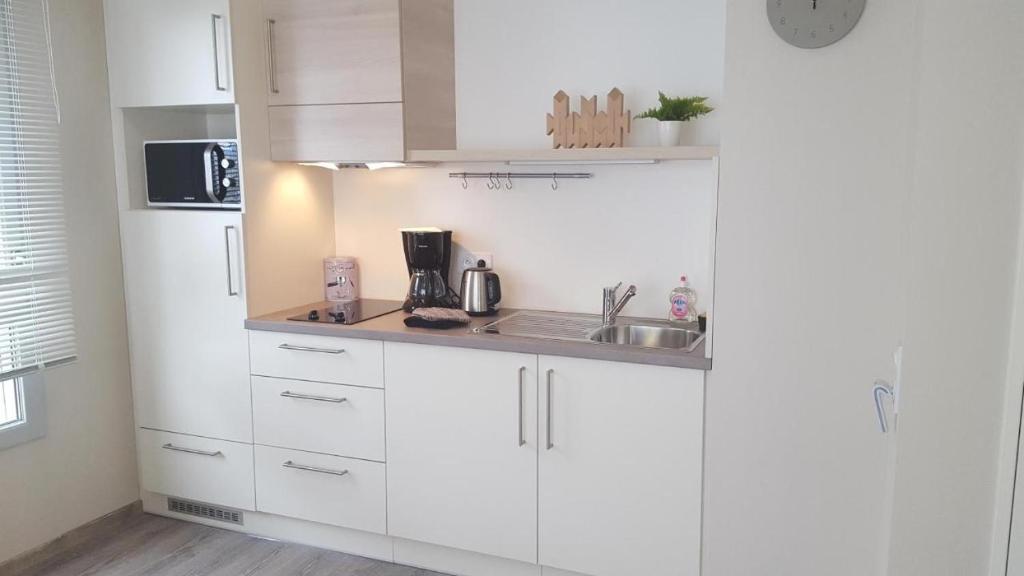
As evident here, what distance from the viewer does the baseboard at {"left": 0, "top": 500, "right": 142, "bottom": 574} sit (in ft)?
9.48

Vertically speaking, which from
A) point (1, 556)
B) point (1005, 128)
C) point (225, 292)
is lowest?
point (1, 556)

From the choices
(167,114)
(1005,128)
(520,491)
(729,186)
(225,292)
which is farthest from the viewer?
(167,114)

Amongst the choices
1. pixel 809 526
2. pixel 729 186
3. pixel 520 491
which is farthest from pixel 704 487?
pixel 729 186

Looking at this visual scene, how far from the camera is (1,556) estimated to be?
2.83 meters

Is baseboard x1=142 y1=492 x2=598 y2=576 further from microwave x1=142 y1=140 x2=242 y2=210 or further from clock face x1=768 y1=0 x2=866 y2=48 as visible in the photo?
clock face x1=768 y1=0 x2=866 y2=48

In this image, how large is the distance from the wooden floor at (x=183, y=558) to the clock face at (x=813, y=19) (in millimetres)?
2136

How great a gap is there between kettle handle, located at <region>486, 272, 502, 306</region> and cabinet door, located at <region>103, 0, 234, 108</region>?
3.79 feet

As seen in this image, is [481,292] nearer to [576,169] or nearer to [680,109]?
[576,169]

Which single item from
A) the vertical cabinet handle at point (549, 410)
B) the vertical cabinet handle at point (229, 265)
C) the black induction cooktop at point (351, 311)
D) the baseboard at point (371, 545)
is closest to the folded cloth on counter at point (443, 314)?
the black induction cooktop at point (351, 311)

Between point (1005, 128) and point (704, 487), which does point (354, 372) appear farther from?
point (1005, 128)

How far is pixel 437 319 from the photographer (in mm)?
2838

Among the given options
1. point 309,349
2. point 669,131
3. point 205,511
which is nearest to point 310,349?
point 309,349

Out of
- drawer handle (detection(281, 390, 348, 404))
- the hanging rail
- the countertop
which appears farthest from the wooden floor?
the hanging rail

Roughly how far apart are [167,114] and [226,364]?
109 centimetres
